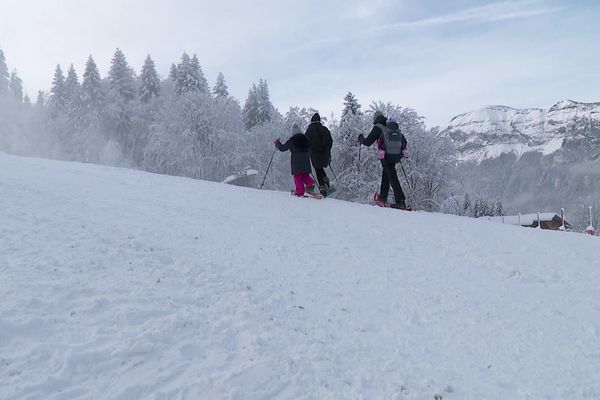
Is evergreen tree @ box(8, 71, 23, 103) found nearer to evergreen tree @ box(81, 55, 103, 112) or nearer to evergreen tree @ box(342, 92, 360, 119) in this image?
evergreen tree @ box(81, 55, 103, 112)

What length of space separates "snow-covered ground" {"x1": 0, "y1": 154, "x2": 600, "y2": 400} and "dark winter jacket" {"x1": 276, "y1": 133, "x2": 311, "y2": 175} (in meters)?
3.75

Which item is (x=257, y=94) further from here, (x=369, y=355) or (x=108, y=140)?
(x=369, y=355)

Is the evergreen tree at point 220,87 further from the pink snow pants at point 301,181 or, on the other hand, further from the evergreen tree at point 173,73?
the pink snow pants at point 301,181

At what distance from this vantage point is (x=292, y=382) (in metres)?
3.58

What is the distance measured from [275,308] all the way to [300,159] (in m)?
7.85

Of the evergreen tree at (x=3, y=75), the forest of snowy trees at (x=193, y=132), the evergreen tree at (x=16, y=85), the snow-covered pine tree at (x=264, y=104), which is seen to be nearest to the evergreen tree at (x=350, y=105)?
the forest of snowy trees at (x=193, y=132)

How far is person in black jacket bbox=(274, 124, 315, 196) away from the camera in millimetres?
12461

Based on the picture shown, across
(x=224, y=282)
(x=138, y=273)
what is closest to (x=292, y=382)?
(x=224, y=282)

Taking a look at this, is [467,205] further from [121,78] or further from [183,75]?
[121,78]

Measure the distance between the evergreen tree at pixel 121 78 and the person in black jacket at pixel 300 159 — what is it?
50.2 m

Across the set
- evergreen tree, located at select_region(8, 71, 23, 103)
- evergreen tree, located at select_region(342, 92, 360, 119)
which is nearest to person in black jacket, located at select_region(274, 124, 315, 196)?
evergreen tree, located at select_region(342, 92, 360, 119)

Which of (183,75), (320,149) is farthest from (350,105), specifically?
(320,149)

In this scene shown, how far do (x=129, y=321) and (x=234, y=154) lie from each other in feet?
139

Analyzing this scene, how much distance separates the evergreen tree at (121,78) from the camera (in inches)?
2240
